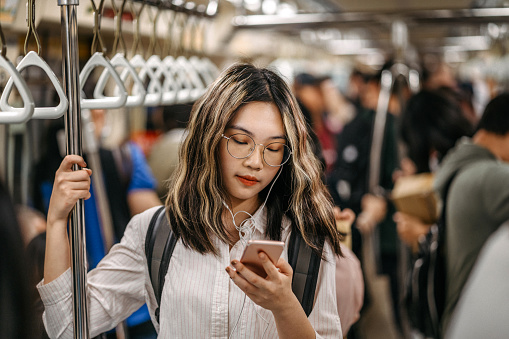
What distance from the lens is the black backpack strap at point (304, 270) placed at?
1.42 metres

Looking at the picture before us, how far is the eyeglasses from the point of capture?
1392 mm

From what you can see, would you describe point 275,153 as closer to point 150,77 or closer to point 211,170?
point 211,170

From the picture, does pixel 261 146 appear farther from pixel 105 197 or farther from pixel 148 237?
pixel 105 197

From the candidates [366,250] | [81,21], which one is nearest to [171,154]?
[81,21]

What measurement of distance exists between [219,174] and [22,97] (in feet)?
1.63

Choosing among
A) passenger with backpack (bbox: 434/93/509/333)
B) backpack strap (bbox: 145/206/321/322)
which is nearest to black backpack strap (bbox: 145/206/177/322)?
backpack strap (bbox: 145/206/321/322)

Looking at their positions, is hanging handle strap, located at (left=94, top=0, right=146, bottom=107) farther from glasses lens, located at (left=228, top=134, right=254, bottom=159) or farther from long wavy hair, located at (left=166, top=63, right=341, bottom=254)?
glasses lens, located at (left=228, top=134, right=254, bottom=159)

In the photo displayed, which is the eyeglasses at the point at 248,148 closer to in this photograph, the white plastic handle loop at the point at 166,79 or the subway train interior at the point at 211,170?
the subway train interior at the point at 211,170

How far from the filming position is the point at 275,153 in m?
1.41

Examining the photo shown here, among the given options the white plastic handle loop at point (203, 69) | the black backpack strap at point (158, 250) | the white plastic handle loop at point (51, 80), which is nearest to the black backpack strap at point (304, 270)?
the black backpack strap at point (158, 250)

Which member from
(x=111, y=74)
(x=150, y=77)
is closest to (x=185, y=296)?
(x=111, y=74)

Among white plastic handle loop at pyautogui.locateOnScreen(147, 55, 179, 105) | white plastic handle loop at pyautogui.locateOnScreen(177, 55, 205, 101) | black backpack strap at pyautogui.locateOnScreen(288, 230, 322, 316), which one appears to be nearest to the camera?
black backpack strap at pyautogui.locateOnScreen(288, 230, 322, 316)

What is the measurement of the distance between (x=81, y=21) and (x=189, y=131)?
581mm

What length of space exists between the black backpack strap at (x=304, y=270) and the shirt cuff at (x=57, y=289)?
52cm
